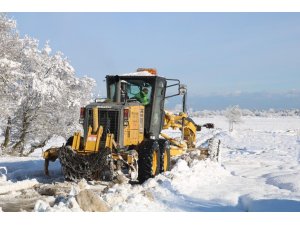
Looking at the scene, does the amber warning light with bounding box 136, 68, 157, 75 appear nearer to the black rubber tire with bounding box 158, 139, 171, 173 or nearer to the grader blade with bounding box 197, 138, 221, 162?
the black rubber tire with bounding box 158, 139, 171, 173

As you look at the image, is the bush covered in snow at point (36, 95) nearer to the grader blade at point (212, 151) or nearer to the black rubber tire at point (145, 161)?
the grader blade at point (212, 151)

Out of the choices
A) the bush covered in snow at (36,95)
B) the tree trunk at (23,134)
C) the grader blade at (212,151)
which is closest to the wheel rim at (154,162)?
the grader blade at (212,151)

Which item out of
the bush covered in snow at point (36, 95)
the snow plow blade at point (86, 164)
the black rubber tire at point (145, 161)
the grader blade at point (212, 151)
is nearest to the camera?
the snow plow blade at point (86, 164)

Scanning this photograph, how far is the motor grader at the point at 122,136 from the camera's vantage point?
35.6 ft

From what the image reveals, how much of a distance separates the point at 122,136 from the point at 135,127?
0.70 meters

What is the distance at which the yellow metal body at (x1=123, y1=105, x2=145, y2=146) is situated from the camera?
38.5 feet

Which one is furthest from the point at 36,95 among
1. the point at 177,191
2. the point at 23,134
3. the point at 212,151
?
the point at 177,191

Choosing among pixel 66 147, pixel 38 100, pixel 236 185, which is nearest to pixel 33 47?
pixel 38 100

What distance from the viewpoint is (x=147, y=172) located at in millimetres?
11195

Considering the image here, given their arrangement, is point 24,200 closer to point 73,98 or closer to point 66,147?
point 66,147

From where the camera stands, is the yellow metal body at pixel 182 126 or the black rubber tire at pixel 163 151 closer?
the black rubber tire at pixel 163 151

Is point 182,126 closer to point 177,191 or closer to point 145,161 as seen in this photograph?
point 145,161

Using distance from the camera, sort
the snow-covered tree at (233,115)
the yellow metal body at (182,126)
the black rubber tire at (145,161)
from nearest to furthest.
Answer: the black rubber tire at (145,161)
the yellow metal body at (182,126)
the snow-covered tree at (233,115)
